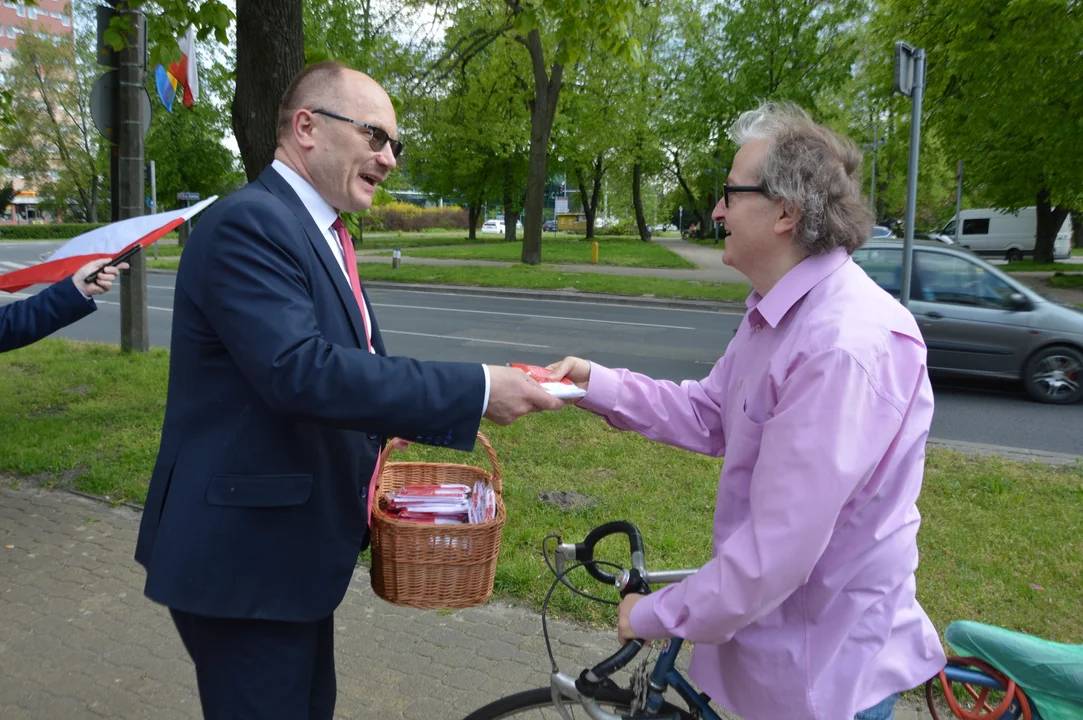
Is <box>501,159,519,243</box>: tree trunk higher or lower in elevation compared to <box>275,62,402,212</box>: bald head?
higher

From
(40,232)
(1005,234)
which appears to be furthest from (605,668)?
(40,232)

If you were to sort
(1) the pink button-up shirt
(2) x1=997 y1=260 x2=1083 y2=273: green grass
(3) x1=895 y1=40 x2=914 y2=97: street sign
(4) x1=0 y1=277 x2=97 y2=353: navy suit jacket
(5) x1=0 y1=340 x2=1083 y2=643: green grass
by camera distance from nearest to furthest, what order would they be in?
(1) the pink button-up shirt < (4) x1=0 y1=277 x2=97 y2=353: navy suit jacket < (5) x1=0 y1=340 x2=1083 y2=643: green grass < (3) x1=895 y1=40 x2=914 y2=97: street sign < (2) x1=997 y1=260 x2=1083 y2=273: green grass

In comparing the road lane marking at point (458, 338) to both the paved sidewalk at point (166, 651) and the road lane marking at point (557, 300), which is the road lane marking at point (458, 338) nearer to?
the road lane marking at point (557, 300)

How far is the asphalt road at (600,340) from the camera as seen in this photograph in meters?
8.15

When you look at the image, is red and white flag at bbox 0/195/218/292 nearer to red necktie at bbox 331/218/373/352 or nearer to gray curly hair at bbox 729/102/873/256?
red necktie at bbox 331/218/373/352

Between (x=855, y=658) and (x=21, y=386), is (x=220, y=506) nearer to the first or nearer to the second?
(x=855, y=658)

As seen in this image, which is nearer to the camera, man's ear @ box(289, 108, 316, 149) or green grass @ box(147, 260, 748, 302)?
man's ear @ box(289, 108, 316, 149)

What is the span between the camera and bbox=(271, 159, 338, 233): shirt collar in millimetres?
1990

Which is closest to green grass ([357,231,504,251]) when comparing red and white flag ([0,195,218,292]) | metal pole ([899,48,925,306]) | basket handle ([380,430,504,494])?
metal pole ([899,48,925,306])

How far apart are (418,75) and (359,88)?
68.9 ft

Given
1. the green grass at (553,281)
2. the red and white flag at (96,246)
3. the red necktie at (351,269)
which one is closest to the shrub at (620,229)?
the green grass at (553,281)

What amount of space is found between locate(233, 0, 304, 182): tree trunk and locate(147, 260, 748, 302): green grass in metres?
13.0

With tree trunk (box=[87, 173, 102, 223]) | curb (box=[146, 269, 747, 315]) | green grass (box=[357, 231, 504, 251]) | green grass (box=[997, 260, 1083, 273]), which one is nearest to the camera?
curb (box=[146, 269, 747, 315])

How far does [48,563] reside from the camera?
4551 mm
